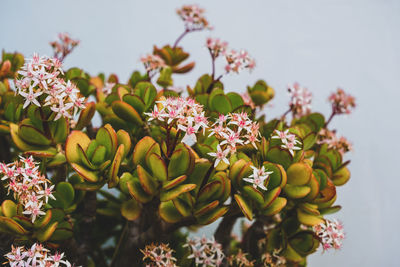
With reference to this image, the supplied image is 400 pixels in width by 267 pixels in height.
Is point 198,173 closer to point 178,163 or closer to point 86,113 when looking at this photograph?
point 178,163

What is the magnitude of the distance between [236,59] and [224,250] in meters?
0.56

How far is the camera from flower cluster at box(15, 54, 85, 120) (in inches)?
33.5

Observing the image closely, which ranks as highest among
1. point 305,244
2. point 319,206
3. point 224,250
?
point 319,206

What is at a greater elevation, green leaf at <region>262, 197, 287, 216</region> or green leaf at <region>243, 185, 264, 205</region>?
green leaf at <region>243, 185, 264, 205</region>

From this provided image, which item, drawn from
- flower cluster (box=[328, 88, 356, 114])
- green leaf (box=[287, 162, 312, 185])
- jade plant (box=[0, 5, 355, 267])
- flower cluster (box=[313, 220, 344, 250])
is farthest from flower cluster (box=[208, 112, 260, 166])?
flower cluster (box=[328, 88, 356, 114])

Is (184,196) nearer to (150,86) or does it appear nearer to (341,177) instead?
(150,86)

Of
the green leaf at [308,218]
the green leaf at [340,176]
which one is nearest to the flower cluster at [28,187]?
the green leaf at [308,218]

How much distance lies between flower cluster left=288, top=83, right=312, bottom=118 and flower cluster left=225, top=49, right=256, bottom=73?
170mm

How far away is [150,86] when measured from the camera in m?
1.02

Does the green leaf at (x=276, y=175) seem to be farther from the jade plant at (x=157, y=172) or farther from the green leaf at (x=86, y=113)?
the green leaf at (x=86, y=113)

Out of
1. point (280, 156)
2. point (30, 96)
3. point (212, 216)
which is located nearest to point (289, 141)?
point (280, 156)

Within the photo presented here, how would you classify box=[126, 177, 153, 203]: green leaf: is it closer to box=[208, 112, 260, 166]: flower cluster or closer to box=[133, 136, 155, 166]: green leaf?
box=[133, 136, 155, 166]: green leaf

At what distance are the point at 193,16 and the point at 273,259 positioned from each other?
888mm

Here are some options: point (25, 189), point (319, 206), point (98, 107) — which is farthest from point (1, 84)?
point (319, 206)
